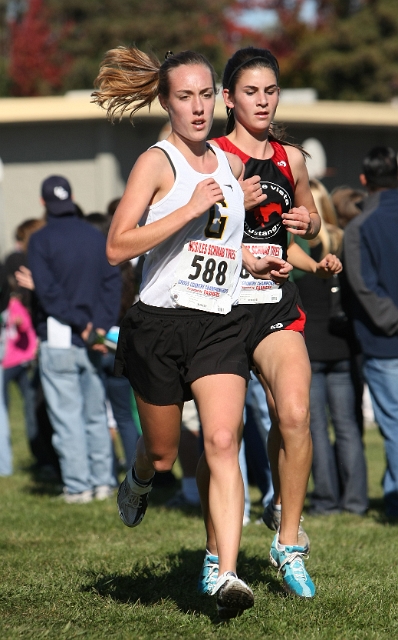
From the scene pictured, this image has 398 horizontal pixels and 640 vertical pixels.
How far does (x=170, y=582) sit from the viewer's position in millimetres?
5707

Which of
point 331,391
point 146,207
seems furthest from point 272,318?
point 331,391

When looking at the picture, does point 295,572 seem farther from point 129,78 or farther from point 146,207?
point 129,78

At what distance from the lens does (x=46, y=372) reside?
29.7 feet

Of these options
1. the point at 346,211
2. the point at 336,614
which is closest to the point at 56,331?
the point at 346,211

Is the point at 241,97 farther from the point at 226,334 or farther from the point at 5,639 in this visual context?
the point at 5,639

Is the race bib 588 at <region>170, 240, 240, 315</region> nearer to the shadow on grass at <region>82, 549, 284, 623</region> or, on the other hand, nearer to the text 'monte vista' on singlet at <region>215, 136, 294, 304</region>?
the text 'monte vista' on singlet at <region>215, 136, 294, 304</region>

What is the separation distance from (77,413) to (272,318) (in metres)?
4.16

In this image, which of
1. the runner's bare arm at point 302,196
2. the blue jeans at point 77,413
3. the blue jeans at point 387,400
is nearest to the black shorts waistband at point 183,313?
the runner's bare arm at point 302,196

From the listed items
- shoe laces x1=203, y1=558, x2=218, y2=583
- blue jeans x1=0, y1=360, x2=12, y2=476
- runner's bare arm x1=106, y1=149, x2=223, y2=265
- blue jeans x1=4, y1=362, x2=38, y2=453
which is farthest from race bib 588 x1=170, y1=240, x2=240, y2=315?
blue jeans x1=4, y1=362, x2=38, y2=453

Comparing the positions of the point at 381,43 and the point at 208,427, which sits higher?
the point at 381,43

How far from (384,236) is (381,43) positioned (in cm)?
2881

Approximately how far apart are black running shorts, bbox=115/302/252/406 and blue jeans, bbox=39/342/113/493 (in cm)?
418

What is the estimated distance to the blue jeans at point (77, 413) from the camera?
356 inches

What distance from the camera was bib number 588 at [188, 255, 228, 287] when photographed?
15.7 ft
